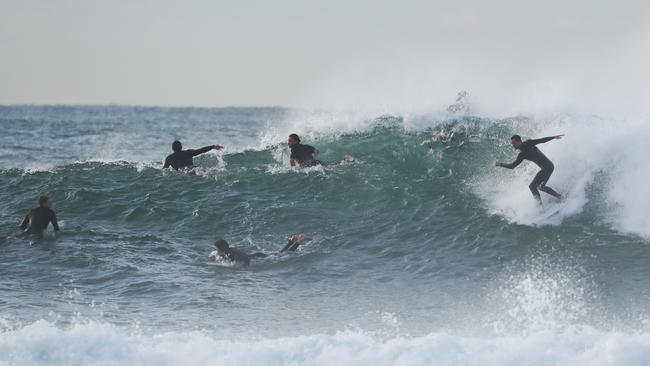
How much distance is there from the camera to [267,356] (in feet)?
30.5

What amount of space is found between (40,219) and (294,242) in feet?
16.9

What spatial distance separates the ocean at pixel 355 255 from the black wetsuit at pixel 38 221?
28 centimetres

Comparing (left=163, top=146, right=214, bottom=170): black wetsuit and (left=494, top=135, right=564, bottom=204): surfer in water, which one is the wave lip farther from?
(left=163, top=146, right=214, bottom=170): black wetsuit

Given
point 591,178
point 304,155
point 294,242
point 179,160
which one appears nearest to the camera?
point 294,242

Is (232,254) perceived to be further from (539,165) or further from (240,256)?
(539,165)

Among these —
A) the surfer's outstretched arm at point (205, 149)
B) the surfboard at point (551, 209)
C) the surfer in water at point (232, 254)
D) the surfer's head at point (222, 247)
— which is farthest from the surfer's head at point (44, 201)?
the surfboard at point (551, 209)

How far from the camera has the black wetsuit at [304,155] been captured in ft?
61.4

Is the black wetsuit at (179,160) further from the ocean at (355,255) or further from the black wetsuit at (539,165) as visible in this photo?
the black wetsuit at (539,165)

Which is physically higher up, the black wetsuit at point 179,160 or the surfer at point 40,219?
the black wetsuit at point 179,160

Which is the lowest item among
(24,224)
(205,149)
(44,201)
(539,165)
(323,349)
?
(323,349)

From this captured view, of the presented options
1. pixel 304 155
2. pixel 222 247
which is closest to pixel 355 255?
pixel 222 247

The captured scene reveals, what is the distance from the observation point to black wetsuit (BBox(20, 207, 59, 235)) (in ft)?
50.6

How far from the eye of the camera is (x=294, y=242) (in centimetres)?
1442

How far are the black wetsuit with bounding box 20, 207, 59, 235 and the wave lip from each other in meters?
6.03
